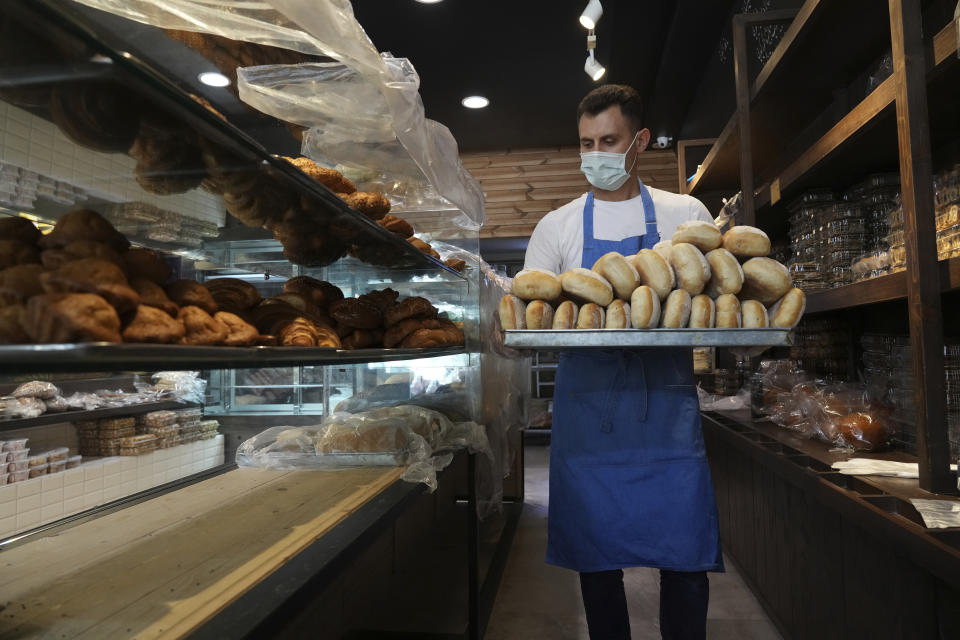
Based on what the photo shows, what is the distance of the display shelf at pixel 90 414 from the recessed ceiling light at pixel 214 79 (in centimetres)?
186

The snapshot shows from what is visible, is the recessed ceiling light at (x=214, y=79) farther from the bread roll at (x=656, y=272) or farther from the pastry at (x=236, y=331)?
the bread roll at (x=656, y=272)

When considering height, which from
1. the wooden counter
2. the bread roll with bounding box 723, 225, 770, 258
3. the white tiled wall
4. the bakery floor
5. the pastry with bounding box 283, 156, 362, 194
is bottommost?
the bakery floor

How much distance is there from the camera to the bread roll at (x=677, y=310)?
124cm

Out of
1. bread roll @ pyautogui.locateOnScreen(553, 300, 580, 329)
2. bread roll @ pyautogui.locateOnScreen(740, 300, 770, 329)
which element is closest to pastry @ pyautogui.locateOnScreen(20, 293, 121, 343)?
bread roll @ pyautogui.locateOnScreen(553, 300, 580, 329)

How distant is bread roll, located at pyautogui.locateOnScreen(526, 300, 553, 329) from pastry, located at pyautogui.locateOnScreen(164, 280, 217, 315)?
2.11ft

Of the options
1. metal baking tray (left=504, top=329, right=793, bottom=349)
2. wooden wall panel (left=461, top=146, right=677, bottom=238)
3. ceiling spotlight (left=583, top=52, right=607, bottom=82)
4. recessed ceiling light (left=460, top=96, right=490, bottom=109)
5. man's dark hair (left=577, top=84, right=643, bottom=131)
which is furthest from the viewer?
wooden wall panel (left=461, top=146, right=677, bottom=238)

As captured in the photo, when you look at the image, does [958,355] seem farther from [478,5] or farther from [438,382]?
[478,5]

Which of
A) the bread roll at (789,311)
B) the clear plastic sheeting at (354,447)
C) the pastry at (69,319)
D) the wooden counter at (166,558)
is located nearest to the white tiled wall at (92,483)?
the clear plastic sheeting at (354,447)

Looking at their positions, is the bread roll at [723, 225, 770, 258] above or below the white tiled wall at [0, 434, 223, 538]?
above

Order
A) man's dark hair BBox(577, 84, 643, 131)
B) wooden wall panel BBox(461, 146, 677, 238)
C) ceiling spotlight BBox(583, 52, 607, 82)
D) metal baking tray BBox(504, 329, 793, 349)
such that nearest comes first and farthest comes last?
metal baking tray BBox(504, 329, 793, 349)
man's dark hair BBox(577, 84, 643, 131)
ceiling spotlight BBox(583, 52, 607, 82)
wooden wall panel BBox(461, 146, 677, 238)

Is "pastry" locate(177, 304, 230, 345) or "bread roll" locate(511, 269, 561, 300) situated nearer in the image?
"pastry" locate(177, 304, 230, 345)

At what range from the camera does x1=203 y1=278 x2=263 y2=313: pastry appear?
3.30 ft

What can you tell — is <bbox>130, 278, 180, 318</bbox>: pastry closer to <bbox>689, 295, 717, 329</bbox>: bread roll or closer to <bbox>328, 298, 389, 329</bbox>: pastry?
<bbox>328, 298, 389, 329</bbox>: pastry

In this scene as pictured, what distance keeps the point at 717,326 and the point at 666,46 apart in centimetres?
312
